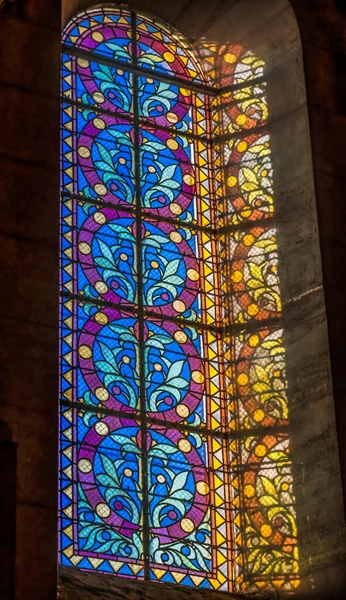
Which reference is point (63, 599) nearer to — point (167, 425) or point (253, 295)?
point (167, 425)

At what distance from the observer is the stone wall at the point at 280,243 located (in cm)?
1555

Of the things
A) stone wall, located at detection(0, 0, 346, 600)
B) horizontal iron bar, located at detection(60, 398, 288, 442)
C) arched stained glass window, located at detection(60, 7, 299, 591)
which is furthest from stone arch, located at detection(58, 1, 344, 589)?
horizontal iron bar, located at detection(60, 398, 288, 442)

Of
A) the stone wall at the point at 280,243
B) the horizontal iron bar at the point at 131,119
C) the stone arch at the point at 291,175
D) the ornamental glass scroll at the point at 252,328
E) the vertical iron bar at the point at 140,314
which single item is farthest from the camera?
the horizontal iron bar at the point at 131,119

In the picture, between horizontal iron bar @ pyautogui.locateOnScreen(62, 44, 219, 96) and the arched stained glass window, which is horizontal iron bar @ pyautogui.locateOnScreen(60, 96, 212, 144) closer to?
the arched stained glass window

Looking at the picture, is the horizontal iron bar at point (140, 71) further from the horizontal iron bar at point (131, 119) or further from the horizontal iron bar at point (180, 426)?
the horizontal iron bar at point (180, 426)

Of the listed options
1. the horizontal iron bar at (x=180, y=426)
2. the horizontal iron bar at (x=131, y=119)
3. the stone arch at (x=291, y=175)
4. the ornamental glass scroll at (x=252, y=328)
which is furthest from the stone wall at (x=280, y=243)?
the horizontal iron bar at (x=131, y=119)

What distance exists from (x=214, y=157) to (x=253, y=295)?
1.52 m

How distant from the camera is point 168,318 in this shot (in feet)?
57.9

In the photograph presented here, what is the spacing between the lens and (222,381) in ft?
58.0

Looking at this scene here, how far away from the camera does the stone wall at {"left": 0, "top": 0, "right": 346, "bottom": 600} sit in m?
15.6

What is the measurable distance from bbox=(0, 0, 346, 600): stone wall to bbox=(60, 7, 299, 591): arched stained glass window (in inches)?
8.9

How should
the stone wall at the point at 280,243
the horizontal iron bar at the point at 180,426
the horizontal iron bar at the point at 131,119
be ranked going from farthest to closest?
the horizontal iron bar at the point at 131,119 → the horizontal iron bar at the point at 180,426 → the stone wall at the point at 280,243

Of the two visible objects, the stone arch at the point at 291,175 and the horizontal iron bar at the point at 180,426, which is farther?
the stone arch at the point at 291,175

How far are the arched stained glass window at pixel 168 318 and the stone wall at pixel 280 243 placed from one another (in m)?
0.23
